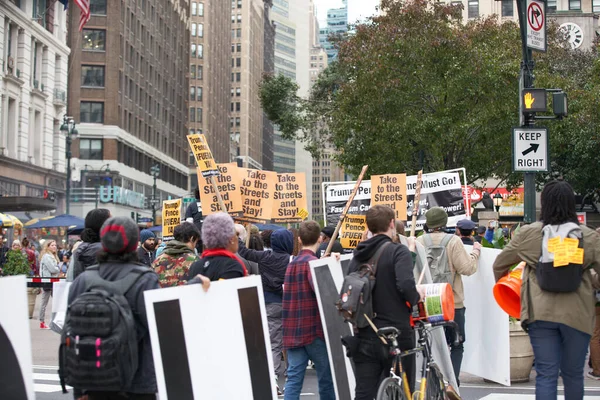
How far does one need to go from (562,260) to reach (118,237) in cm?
310

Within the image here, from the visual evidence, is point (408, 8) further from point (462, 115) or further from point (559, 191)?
point (559, 191)

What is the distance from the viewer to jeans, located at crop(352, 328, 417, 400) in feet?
22.5

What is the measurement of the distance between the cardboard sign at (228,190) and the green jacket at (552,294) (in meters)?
5.96

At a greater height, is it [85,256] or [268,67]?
[268,67]

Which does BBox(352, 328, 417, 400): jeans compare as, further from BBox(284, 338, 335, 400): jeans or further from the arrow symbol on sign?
the arrow symbol on sign

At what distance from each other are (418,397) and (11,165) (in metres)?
43.1

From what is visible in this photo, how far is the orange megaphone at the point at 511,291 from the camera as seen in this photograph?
23.2 ft

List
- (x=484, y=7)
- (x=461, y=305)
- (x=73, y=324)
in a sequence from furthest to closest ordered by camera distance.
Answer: (x=484, y=7) < (x=461, y=305) < (x=73, y=324)

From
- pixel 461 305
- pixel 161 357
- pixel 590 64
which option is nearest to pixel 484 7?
pixel 590 64

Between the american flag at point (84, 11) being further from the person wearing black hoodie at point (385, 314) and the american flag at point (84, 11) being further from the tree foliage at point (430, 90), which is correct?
the person wearing black hoodie at point (385, 314)

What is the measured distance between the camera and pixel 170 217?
17438 millimetres

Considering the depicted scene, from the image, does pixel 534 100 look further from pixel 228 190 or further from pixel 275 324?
pixel 275 324

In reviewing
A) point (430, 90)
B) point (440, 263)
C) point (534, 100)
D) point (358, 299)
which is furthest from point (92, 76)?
point (358, 299)

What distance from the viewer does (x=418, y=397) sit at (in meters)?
6.97
